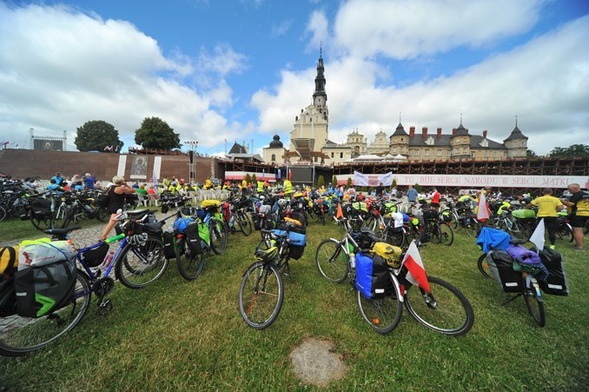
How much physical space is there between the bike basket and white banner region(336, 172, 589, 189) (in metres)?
20.1

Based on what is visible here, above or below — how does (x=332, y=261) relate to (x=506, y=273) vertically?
below

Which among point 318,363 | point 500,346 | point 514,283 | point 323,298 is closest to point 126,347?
point 318,363

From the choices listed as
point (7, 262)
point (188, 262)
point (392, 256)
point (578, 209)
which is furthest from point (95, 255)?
point (578, 209)

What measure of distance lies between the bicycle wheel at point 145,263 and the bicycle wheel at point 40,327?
2.07 feet

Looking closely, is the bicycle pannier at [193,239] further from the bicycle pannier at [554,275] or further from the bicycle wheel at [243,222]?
the bicycle pannier at [554,275]

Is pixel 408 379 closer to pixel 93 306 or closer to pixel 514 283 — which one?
pixel 514 283

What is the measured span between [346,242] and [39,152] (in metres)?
40.7

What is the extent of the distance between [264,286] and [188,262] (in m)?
2.09

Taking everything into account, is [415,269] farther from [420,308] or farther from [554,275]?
[554,275]

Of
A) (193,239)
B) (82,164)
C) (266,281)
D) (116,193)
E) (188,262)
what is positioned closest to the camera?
(266,281)

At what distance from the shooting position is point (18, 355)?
1949 mm

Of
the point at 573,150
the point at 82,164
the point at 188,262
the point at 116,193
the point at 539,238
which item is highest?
the point at 573,150

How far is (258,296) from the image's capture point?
300cm

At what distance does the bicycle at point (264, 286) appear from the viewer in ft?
8.42
